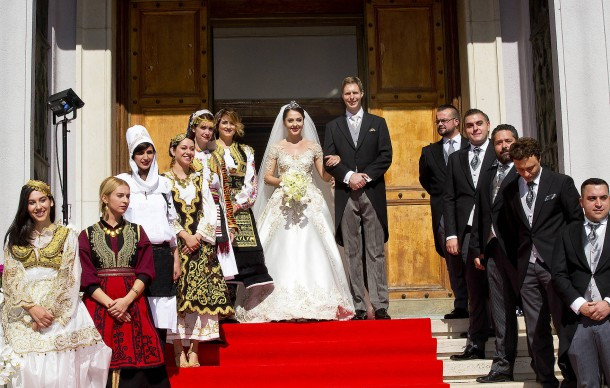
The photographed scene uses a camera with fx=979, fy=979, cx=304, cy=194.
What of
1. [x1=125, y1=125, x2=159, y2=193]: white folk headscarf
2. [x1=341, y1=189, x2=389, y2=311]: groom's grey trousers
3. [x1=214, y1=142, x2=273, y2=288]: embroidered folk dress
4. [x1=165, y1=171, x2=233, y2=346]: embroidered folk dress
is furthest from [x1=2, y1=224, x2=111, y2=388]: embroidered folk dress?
[x1=341, y1=189, x2=389, y2=311]: groom's grey trousers

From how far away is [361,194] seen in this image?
9.25 meters

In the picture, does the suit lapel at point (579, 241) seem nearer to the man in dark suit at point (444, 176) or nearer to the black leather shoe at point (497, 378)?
the black leather shoe at point (497, 378)

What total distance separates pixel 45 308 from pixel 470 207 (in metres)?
3.81

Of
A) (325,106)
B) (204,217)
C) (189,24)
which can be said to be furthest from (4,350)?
(325,106)

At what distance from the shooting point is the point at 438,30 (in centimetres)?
1181

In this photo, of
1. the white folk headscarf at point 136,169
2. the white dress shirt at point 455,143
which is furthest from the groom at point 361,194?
the white folk headscarf at point 136,169

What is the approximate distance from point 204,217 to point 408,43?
466 cm

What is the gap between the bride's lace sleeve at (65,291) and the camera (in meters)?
6.85

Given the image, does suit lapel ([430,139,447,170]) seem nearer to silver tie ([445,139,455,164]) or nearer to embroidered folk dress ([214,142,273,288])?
silver tie ([445,139,455,164])

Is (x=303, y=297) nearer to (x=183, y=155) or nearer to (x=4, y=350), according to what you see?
(x=183, y=155)

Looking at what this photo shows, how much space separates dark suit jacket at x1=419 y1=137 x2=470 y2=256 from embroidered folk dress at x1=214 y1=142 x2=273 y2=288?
1.63 metres

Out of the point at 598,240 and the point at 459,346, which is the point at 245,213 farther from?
the point at 598,240

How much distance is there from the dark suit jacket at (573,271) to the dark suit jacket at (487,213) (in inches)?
26.6

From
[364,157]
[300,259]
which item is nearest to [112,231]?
[300,259]
